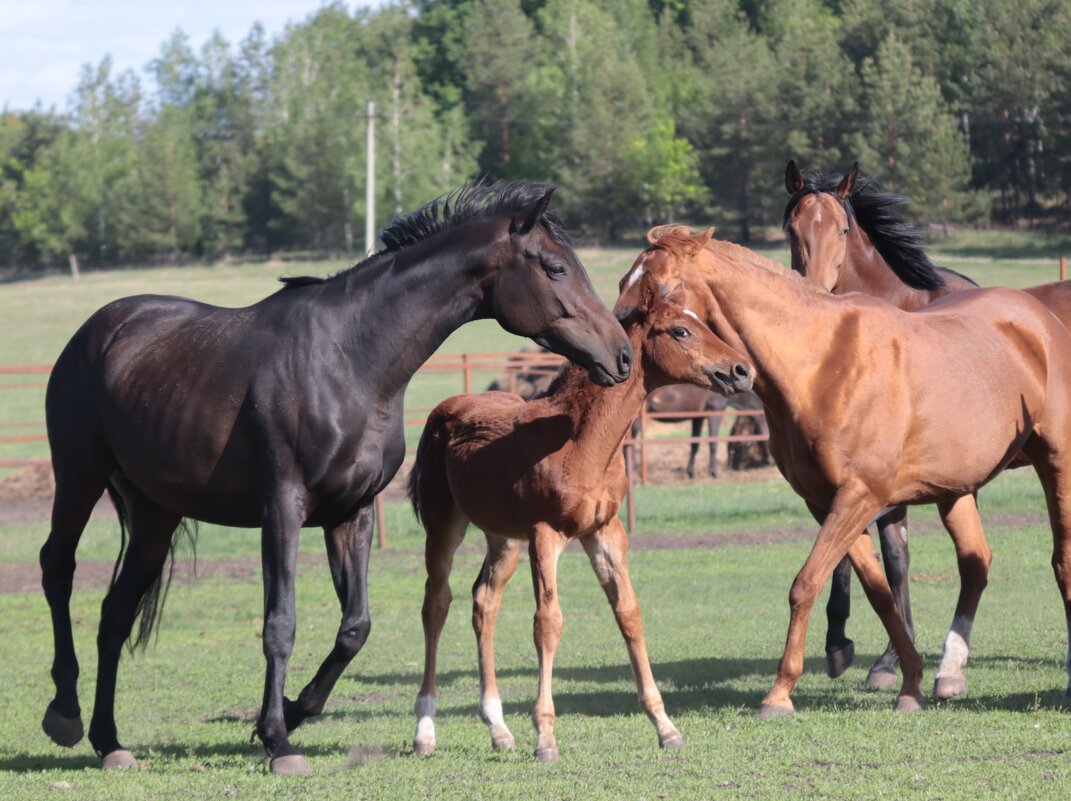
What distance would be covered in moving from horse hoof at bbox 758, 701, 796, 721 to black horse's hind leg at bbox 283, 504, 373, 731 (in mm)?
→ 1819

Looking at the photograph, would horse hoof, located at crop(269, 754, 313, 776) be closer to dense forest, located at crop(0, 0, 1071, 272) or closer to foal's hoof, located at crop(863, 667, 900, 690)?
foal's hoof, located at crop(863, 667, 900, 690)

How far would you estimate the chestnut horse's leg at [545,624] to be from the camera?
17.4 feet

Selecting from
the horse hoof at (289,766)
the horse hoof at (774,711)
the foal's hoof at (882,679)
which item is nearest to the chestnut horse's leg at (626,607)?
the horse hoof at (774,711)

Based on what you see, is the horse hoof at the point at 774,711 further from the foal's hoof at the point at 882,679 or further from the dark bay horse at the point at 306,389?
the dark bay horse at the point at 306,389

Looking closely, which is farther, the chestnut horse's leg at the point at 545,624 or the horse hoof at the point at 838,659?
the horse hoof at the point at 838,659

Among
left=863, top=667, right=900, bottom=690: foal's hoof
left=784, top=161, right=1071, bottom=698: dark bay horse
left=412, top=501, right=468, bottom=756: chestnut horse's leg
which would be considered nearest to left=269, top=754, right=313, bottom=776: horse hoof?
left=412, top=501, right=468, bottom=756: chestnut horse's leg

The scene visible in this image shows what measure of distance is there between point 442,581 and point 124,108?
8006cm

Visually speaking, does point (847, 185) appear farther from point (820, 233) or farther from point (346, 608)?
point (346, 608)

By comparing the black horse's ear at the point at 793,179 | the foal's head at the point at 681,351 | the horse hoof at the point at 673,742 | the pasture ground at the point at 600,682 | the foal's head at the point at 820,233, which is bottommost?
the pasture ground at the point at 600,682

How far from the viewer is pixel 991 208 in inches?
1993

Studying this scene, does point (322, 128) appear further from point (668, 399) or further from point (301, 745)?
point (301, 745)

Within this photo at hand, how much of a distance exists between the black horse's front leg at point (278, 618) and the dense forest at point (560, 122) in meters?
44.0

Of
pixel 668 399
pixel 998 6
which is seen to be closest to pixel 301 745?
pixel 668 399

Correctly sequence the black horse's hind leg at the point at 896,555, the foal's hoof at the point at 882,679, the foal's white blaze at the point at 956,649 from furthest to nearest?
the black horse's hind leg at the point at 896,555, the foal's hoof at the point at 882,679, the foal's white blaze at the point at 956,649
